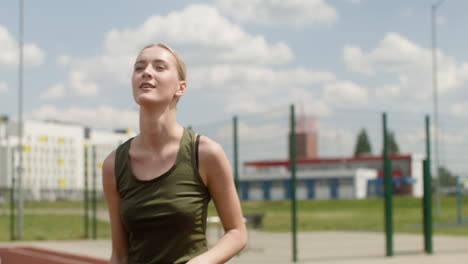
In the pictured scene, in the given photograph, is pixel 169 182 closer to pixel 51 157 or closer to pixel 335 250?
pixel 335 250

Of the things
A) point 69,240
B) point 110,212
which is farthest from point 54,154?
point 110,212

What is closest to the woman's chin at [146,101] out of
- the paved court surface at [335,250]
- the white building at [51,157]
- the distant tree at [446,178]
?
the paved court surface at [335,250]

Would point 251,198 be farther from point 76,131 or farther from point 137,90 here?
point 76,131

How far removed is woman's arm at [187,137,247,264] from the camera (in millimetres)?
1817

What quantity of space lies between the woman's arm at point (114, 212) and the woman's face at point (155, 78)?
238 mm

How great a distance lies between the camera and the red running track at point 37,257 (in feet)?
41.7

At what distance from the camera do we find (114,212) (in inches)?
75.9

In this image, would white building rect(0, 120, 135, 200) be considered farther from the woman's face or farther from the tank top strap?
the woman's face

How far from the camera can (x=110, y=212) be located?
1.94m

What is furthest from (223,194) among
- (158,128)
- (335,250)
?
(335,250)

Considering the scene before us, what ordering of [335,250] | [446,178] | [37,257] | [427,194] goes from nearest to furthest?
[427,194]
[37,257]
[335,250]
[446,178]

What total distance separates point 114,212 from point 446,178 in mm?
16362

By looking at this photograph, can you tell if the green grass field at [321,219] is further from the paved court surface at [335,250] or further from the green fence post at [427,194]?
the green fence post at [427,194]

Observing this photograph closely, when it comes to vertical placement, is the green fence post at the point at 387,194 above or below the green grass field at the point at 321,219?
above
